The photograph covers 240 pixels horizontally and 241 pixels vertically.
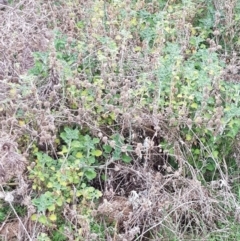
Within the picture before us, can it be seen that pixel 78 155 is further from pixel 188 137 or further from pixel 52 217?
pixel 188 137

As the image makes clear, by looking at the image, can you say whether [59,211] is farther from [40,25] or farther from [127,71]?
[40,25]

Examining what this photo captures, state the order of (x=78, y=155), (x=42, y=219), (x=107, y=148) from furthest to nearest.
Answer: (x=107, y=148), (x=78, y=155), (x=42, y=219)

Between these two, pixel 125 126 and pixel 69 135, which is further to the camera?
pixel 125 126

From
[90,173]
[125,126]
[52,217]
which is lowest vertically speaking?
[52,217]

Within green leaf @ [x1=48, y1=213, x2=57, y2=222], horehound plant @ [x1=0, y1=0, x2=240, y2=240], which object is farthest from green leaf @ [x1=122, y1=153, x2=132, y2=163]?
green leaf @ [x1=48, y1=213, x2=57, y2=222]

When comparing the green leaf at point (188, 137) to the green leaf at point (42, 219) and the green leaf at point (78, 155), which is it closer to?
the green leaf at point (78, 155)

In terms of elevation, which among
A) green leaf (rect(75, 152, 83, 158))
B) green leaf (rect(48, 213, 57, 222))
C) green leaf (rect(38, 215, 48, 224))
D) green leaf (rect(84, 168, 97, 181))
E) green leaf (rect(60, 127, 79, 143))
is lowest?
green leaf (rect(48, 213, 57, 222))

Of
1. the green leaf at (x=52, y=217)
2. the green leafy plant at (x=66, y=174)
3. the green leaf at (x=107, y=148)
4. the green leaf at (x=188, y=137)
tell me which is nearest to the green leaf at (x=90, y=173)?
the green leafy plant at (x=66, y=174)

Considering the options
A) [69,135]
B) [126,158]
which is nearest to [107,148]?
[126,158]

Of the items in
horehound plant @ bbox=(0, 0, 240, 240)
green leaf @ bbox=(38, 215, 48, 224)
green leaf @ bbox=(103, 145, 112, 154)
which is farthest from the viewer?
green leaf @ bbox=(103, 145, 112, 154)

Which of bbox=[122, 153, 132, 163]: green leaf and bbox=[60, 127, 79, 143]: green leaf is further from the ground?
bbox=[60, 127, 79, 143]: green leaf

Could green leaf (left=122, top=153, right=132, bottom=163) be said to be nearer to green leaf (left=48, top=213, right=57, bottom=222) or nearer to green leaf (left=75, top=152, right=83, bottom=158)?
green leaf (left=75, top=152, right=83, bottom=158)

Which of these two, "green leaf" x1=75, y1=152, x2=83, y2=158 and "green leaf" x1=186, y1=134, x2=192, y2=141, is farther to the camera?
"green leaf" x1=186, y1=134, x2=192, y2=141

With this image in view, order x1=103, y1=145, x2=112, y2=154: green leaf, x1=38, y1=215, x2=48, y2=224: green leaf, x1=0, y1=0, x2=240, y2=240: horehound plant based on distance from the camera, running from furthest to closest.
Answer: x1=103, y1=145, x2=112, y2=154: green leaf → x1=0, y1=0, x2=240, y2=240: horehound plant → x1=38, y1=215, x2=48, y2=224: green leaf
